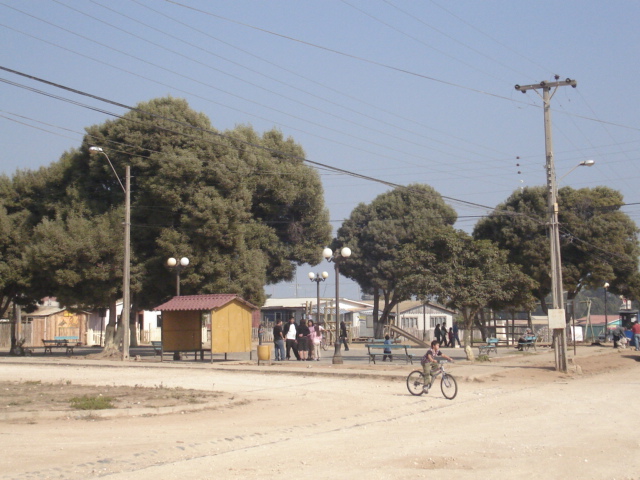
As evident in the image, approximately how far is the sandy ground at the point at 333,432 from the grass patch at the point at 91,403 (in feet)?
1.16

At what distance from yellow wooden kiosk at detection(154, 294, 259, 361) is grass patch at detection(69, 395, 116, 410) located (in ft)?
44.6

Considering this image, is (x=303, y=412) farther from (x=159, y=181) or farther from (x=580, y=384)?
(x=159, y=181)

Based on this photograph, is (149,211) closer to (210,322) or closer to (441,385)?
(210,322)

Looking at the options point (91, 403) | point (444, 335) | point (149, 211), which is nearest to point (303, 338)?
point (149, 211)

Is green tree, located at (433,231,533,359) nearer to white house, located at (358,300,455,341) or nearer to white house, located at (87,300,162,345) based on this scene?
white house, located at (87,300,162,345)

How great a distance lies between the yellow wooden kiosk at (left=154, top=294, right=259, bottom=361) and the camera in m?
30.2

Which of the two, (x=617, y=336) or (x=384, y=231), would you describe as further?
(x=384, y=231)

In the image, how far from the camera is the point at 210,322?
1211 inches

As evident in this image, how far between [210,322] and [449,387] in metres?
14.8

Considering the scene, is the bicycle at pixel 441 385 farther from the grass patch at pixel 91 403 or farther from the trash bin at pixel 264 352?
the trash bin at pixel 264 352

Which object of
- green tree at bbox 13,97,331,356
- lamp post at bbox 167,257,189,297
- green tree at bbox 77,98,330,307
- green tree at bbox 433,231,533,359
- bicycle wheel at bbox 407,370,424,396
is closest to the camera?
bicycle wheel at bbox 407,370,424,396

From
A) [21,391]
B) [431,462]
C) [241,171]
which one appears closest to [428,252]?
[241,171]

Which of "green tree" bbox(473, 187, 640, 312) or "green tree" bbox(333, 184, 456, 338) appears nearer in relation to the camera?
"green tree" bbox(473, 187, 640, 312)

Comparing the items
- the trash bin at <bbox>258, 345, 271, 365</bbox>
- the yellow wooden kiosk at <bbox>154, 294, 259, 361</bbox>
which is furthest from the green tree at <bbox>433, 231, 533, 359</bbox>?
the yellow wooden kiosk at <bbox>154, 294, 259, 361</bbox>
